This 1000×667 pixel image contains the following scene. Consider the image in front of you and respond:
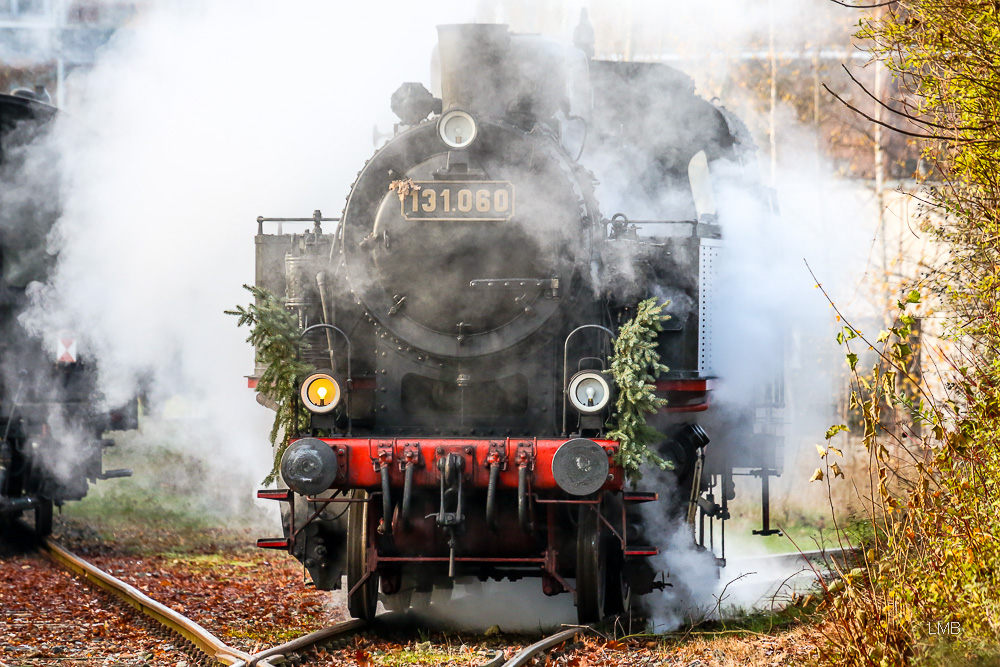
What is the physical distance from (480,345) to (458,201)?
2.31 feet

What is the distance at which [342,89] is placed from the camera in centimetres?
827

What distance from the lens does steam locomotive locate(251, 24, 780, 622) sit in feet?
16.8

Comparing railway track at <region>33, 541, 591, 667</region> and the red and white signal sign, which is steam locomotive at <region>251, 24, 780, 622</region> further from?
the red and white signal sign

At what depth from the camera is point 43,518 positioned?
909 cm

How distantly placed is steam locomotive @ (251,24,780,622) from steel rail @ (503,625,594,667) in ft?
0.49

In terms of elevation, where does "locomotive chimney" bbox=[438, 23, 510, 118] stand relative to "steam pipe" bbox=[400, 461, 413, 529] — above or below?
above

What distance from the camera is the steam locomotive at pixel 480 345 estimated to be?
5125 millimetres

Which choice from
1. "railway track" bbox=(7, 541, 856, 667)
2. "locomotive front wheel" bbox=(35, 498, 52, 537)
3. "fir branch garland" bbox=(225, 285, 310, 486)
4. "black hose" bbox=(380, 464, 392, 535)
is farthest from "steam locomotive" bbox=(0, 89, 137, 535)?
"black hose" bbox=(380, 464, 392, 535)

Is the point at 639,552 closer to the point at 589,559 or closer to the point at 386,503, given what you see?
the point at 589,559

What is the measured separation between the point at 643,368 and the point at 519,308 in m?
0.68

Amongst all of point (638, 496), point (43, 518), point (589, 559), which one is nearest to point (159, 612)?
point (589, 559)

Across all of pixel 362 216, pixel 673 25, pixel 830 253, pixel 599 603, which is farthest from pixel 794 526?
pixel 673 25

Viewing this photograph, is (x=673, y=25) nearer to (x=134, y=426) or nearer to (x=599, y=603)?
(x=134, y=426)

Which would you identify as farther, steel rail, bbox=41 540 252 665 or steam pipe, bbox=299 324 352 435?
steam pipe, bbox=299 324 352 435
